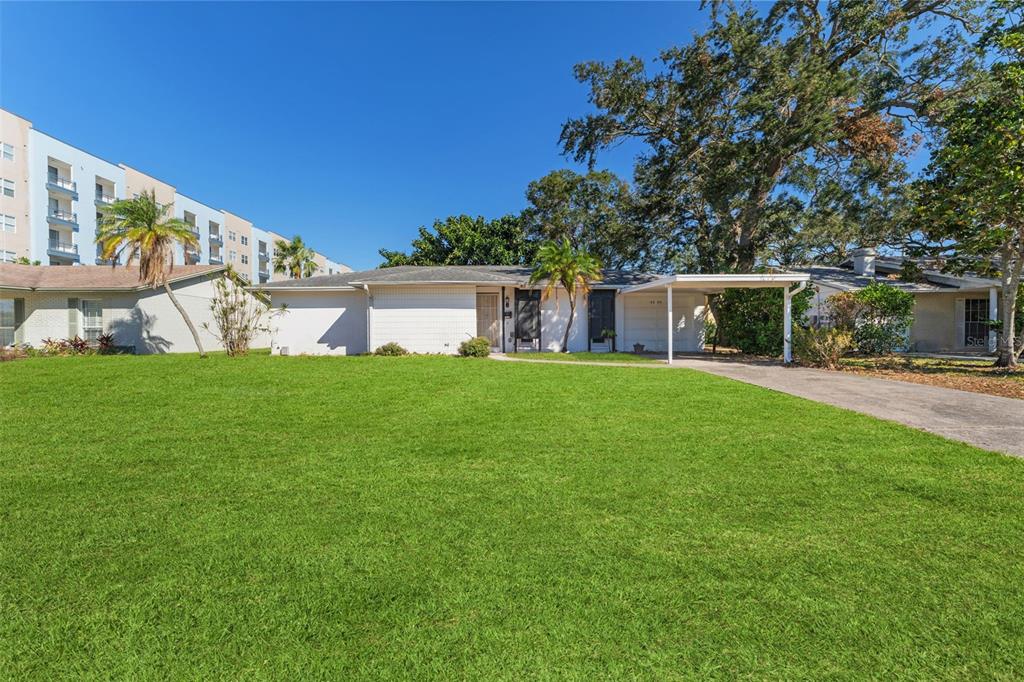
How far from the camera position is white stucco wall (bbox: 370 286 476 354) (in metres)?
15.6

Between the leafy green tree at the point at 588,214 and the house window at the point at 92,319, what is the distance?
22.1 m

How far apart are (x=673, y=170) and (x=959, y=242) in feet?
34.9

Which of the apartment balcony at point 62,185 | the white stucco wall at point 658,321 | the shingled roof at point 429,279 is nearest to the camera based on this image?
the shingled roof at point 429,279

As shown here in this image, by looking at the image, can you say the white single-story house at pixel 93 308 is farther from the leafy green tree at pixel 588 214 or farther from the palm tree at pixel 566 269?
the leafy green tree at pixel 588 214

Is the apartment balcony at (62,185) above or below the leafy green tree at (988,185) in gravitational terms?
above

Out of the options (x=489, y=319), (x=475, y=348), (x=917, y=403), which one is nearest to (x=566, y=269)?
(x=489, y=319)

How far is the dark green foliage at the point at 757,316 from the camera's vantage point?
46.9 feet

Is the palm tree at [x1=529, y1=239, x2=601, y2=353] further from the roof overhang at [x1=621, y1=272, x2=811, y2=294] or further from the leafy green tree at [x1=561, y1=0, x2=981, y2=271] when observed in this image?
the leafy green tree at [x1=561, y1=0, x2=981, y2=271]

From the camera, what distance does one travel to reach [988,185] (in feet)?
32.1

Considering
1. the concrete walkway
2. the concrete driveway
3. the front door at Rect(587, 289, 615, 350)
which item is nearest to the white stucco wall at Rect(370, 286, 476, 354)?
the front door at Rect(587, 289, 615, 350)

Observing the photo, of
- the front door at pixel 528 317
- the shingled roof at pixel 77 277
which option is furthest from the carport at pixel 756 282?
the shingled roof at pixel 77 277

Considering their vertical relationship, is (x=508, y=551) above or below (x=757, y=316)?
below

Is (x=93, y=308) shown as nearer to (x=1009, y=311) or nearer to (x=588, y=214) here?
(x=588, y=214)

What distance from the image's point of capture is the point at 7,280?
16953 millimetres
